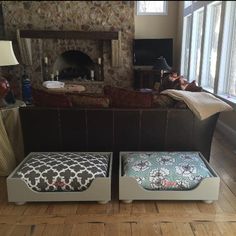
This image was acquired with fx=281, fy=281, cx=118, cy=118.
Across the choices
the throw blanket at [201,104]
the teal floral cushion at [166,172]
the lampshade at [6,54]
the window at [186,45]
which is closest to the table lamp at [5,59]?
the lampshade at [6,54]

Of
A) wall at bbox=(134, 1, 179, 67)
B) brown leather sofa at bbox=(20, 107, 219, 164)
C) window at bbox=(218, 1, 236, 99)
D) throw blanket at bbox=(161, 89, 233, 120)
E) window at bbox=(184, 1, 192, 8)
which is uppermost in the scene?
window at bbox=(184, 1, 192, 8)

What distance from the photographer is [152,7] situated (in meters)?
6.97

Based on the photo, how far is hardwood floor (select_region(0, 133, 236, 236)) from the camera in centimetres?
194

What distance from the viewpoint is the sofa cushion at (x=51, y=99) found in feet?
8.73

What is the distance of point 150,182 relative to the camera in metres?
2.23

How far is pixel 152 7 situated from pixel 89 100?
16.8ft

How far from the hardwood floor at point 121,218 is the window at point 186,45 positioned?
15.4 feet

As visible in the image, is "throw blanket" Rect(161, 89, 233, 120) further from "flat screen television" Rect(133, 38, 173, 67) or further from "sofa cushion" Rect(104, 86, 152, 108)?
"flat screen television" Rect(133, 38, 173, 67)

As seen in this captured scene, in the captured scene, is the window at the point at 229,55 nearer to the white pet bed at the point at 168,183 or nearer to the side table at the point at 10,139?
the white pet bed at the point at 168,183

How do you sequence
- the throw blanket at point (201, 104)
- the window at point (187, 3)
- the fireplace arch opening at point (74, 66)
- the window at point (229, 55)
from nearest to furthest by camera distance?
the throw blanket at point (201, 104) < the window at point (229, 55) < the window at point (187, 3) < the fireplace arch opening at point (74, 66)

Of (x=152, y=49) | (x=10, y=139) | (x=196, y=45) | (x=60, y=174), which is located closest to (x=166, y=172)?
(x=60, y=174)

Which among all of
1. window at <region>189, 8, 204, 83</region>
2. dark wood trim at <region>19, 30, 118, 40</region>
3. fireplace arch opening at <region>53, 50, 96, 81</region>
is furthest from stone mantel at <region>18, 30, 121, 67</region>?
window at <region>189, 8, 204, 83</region>

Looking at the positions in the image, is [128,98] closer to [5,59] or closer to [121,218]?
[121,218]

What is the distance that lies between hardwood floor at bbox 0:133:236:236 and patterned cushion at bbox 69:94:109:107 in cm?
89
